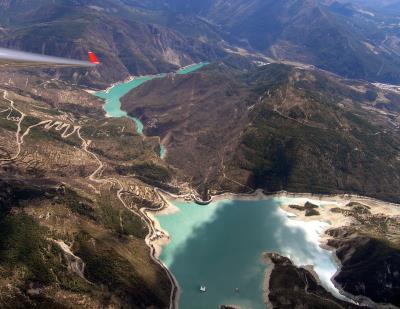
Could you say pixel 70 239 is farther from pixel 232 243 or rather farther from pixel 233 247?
pixel 232 243

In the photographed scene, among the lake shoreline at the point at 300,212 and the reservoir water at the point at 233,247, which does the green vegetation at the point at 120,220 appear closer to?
the lake shoreline at the point at 300,212

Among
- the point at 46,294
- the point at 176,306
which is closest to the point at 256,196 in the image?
the point at 176,306

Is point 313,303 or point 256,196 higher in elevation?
point 313,303

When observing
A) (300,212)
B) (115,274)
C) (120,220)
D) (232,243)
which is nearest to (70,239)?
(115,274)

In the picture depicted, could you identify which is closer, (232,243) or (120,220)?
(120,220)

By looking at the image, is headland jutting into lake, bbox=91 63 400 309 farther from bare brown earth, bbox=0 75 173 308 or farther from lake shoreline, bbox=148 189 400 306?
bare brown earth, bbox=0 75 173 308

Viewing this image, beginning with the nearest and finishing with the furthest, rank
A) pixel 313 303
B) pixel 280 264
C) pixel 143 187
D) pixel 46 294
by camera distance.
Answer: pixel 46 294
pixel 313 303
pixel 280 264
pixel 143 187

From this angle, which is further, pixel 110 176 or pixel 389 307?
pixel 110 176

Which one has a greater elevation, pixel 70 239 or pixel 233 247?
pixel 70 239

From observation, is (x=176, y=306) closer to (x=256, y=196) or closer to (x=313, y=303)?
(x=313, y=303)
